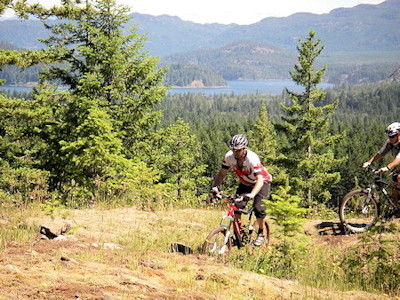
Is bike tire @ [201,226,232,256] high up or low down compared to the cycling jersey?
down

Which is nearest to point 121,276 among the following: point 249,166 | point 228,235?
point 228,235

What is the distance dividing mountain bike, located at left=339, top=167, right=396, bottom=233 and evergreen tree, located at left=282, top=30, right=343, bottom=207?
1929 cm

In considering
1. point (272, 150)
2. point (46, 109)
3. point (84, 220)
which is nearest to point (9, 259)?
point (84, 220)

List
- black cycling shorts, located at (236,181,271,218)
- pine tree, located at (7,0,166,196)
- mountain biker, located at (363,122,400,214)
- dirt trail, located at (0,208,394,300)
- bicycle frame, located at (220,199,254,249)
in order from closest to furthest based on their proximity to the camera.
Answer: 1. dirt trail, located at (0,208,394,300)
2. bicycle frame, located at (220,199,254,249)
3. black cycling shorts, located at (236,181,271,218)
4. mountain biker, located at (363,122,400,214)
5. pine tree, located at (7,0,166,196)

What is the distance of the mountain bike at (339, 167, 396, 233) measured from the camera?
8795 mm

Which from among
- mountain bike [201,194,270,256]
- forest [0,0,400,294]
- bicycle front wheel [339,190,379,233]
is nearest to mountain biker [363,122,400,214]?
Answer: bicycle front wheel [339,190,379,233]

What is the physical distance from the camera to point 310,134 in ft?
95.8

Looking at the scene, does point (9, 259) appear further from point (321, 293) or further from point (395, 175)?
point (395, 175)

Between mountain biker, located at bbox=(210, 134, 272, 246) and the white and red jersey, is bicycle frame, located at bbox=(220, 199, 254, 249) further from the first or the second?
the white and red jersey

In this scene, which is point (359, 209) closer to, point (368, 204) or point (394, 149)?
point (368, 204)

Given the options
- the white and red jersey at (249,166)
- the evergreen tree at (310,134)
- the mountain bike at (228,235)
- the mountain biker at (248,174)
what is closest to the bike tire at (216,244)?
the mountain bike at (228,235)

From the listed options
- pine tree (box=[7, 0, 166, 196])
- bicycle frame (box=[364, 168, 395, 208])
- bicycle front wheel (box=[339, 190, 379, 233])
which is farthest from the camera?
pine tree (box=[7, 0, 166, 196])

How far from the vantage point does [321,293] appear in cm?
557

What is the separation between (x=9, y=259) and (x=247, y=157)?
375 cm
